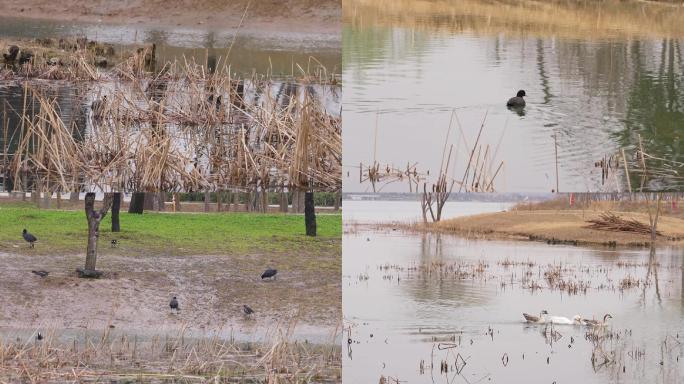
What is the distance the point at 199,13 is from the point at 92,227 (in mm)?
7454

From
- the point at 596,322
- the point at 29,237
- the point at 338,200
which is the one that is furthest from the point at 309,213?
the point at 596,322

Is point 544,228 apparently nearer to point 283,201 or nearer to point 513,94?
point 513,94

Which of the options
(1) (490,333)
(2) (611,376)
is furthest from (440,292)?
(2) (611,376)

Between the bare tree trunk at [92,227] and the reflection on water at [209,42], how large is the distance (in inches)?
136

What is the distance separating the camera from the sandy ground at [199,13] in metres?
16.2

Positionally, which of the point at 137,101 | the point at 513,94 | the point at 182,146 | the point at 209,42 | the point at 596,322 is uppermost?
the point at 209,42

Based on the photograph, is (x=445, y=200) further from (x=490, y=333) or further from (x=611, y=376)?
(x=611, y=376)

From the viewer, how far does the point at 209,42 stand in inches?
629

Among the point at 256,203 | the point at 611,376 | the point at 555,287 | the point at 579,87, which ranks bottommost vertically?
the point at 611,376

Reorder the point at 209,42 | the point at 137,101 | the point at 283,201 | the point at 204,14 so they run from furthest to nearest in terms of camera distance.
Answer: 1. the point at 204,14
2. the point at 209,42
3. the point at 137,101
4. the point at 283,201

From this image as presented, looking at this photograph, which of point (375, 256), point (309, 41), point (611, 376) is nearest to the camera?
point (611, 376)

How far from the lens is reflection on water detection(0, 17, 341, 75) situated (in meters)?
14.3

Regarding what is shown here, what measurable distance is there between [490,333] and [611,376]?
0.98 meters

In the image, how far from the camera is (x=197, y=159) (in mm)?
10508
